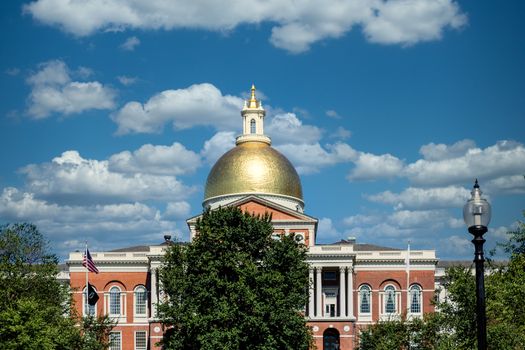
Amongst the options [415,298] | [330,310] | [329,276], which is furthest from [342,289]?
[415,298]

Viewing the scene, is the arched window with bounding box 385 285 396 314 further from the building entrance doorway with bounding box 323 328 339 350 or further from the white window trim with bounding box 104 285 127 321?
the white window trim with bounding box 104 285 127 321

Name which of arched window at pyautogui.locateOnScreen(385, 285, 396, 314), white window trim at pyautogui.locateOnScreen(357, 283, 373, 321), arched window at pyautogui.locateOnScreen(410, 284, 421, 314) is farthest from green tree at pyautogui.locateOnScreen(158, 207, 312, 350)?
arched window at pyautogui.locateOnScreen(410, 284, 421, 314)

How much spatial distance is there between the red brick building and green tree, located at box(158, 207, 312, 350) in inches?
1163

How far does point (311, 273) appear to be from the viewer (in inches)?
4104

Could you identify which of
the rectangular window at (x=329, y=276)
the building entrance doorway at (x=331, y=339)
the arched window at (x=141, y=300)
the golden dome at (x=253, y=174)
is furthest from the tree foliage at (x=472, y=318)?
the arched window at (x=141, y=300)

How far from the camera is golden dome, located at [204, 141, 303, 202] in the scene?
110312 mm

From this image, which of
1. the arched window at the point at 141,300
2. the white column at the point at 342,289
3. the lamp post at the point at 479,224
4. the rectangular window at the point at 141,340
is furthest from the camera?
the arched window at the point at 141,300

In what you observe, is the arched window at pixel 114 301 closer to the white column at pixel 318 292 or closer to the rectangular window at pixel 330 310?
the white column at pixel 318 292

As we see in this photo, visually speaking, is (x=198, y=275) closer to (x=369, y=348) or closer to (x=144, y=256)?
(x=369, y=348)

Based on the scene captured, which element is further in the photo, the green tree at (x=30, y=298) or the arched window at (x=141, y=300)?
the arched window at (x=141, y=300)

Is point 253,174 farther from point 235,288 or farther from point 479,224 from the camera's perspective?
point 479,224

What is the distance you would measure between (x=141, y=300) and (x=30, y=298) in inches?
1766

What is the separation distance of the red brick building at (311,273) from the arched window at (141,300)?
0.37 ft

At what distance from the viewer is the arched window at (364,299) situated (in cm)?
10825
